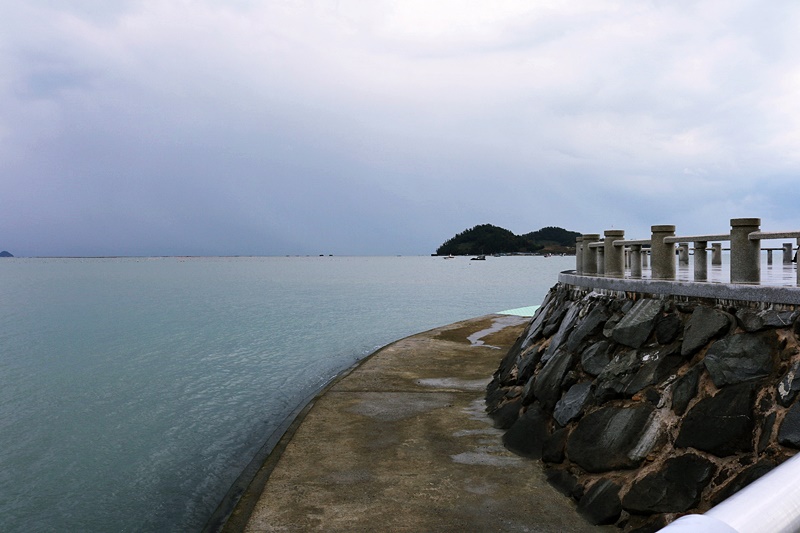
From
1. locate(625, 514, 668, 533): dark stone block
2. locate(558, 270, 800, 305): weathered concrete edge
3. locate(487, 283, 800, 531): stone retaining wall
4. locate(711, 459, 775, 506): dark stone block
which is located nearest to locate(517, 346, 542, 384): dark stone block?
locate(487, 283, 800, 531): stone retaining wall

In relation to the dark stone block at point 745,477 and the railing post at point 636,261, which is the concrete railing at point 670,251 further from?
the dark stone block at point 745,477

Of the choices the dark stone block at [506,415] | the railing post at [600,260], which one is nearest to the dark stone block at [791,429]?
the dark stone block at [506,415]

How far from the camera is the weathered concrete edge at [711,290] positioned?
8.71m

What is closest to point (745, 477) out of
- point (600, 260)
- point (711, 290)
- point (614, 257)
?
point (711, 290)

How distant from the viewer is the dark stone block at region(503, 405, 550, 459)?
39.8 ft

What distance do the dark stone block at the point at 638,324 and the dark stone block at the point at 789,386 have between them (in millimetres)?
2756

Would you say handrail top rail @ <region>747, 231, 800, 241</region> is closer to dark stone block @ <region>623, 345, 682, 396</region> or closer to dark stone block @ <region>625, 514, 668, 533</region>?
dark stone block @ <region>623, 345, 682, 396</region>

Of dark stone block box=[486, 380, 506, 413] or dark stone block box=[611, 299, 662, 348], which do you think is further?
dark stone block box=[486, 380, 506, 413]

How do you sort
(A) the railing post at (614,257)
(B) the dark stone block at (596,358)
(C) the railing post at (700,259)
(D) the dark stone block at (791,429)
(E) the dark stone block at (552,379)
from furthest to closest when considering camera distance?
(A) the railing post at (614,257) < (E) the dark stone block at (552,379) < (C) the railing post at (700,259) < (B) the dark stone block at (596,358) < (D) the dark stone block at (791,429)

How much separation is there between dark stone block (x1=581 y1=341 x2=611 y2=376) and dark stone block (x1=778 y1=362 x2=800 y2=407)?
343cm

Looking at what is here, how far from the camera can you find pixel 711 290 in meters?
9.84

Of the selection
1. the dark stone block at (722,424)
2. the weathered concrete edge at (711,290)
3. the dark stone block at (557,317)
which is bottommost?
the dark stone block at (722,424)

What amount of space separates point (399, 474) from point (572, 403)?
11.6ft

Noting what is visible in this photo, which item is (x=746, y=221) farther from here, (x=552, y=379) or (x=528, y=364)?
(x=528, y=364)
